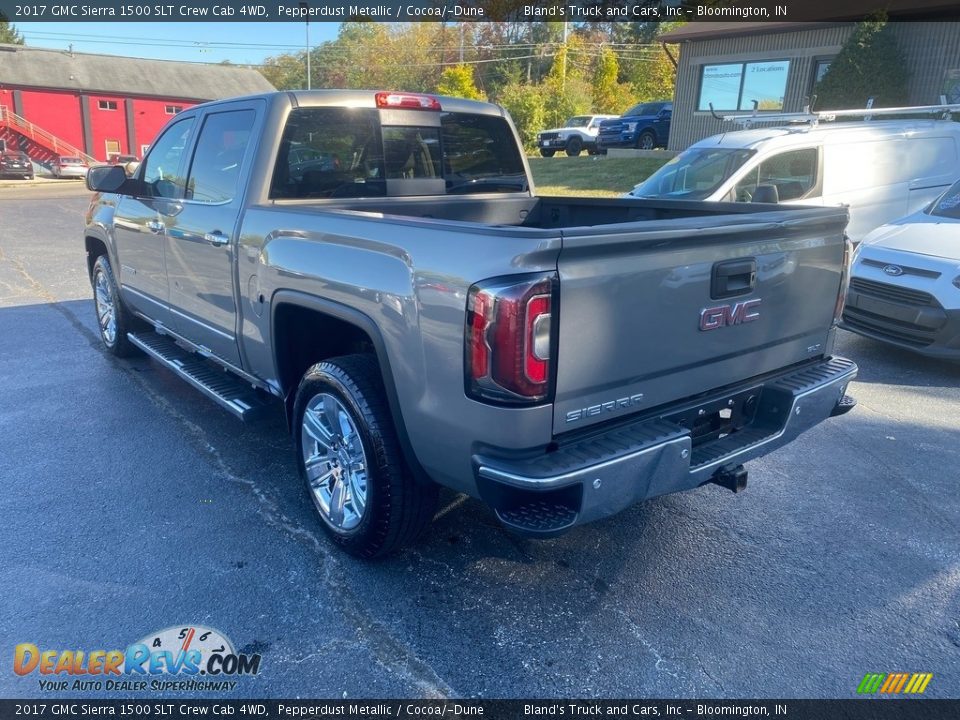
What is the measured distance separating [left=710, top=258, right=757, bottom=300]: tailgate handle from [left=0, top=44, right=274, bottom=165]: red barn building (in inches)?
1858

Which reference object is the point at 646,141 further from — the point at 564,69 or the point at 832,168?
the point at 564,69

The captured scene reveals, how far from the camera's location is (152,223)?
193 inches

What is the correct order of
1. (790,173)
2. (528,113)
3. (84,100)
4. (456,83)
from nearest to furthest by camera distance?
(790,173) → (528,113) → (456,83) → (84,100)

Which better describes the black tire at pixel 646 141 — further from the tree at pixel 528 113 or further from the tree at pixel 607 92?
the tree at pixel 607 92

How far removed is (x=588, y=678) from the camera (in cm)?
266

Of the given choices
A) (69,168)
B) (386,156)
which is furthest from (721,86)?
(69,168)

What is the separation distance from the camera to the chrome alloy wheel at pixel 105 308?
6.16 meters

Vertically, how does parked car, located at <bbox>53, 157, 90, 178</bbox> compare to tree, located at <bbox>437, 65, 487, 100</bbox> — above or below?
below

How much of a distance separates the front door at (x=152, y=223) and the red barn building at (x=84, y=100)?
4379 centimetres

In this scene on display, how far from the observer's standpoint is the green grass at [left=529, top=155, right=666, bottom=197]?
1881 cm

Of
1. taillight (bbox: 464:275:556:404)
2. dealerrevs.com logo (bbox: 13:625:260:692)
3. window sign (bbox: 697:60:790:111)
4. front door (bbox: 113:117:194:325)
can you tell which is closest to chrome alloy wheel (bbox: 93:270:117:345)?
front door (bbox: 113:117:194:325)

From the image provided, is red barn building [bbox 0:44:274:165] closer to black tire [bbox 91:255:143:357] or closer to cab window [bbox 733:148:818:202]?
cab window [bbox 733:148:818:202]

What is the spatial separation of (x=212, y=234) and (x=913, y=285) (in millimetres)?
5501

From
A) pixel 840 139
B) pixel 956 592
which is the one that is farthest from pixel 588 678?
pixel 840 139
